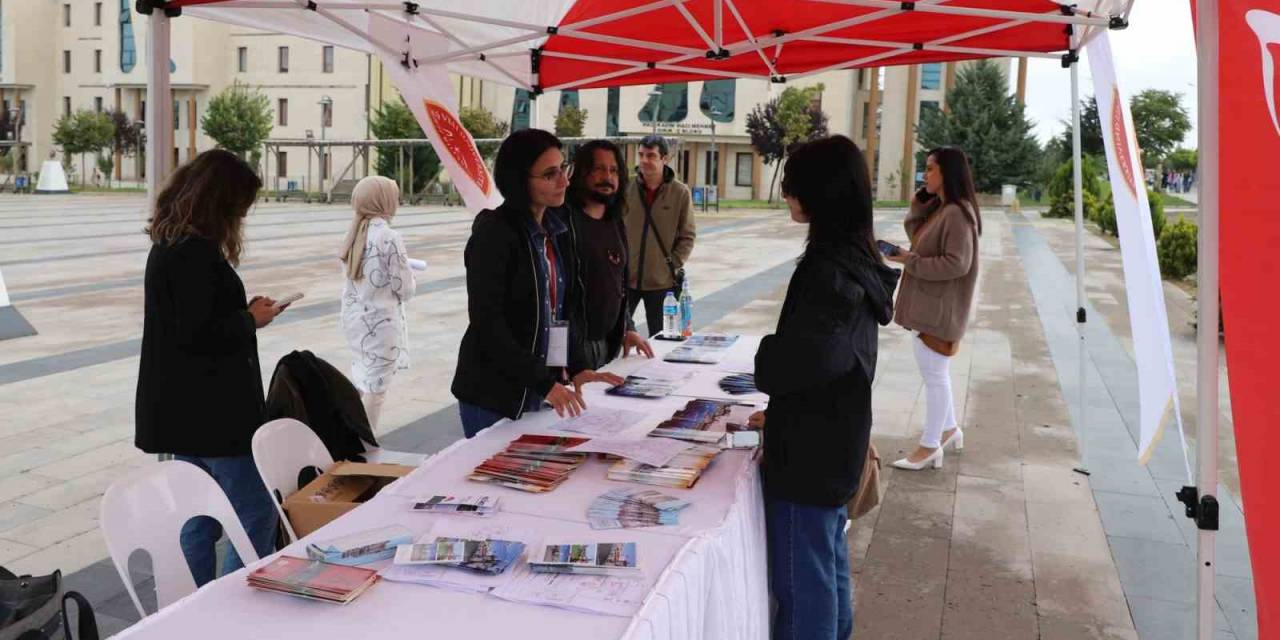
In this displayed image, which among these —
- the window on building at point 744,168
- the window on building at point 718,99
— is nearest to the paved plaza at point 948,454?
the window on building at point 718,99

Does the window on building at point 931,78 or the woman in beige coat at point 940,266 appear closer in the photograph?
the woman in beige coat at point 940,266

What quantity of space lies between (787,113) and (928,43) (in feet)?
121

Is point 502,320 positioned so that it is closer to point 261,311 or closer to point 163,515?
point 261,311

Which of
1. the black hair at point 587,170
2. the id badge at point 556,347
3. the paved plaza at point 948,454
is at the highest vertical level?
the black hair at point 587,170

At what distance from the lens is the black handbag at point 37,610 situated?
2.16m

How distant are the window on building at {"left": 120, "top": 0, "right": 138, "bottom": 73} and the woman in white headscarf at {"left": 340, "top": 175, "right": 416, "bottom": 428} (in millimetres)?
26457

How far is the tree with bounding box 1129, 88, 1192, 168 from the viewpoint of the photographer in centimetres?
5819

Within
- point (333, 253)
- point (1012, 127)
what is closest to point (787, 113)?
point (1012, 127)

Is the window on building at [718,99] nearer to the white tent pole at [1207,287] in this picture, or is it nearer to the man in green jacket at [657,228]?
the man in green jacket at [657,228]

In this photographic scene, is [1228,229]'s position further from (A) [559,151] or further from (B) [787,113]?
(B) [787,113]

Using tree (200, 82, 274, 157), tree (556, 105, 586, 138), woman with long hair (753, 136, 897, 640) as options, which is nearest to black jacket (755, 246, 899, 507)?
woman with long hair (753, 136, 897, 640)

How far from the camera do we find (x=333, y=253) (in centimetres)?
1641

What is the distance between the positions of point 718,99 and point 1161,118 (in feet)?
100

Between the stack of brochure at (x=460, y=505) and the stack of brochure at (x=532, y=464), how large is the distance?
14cm
